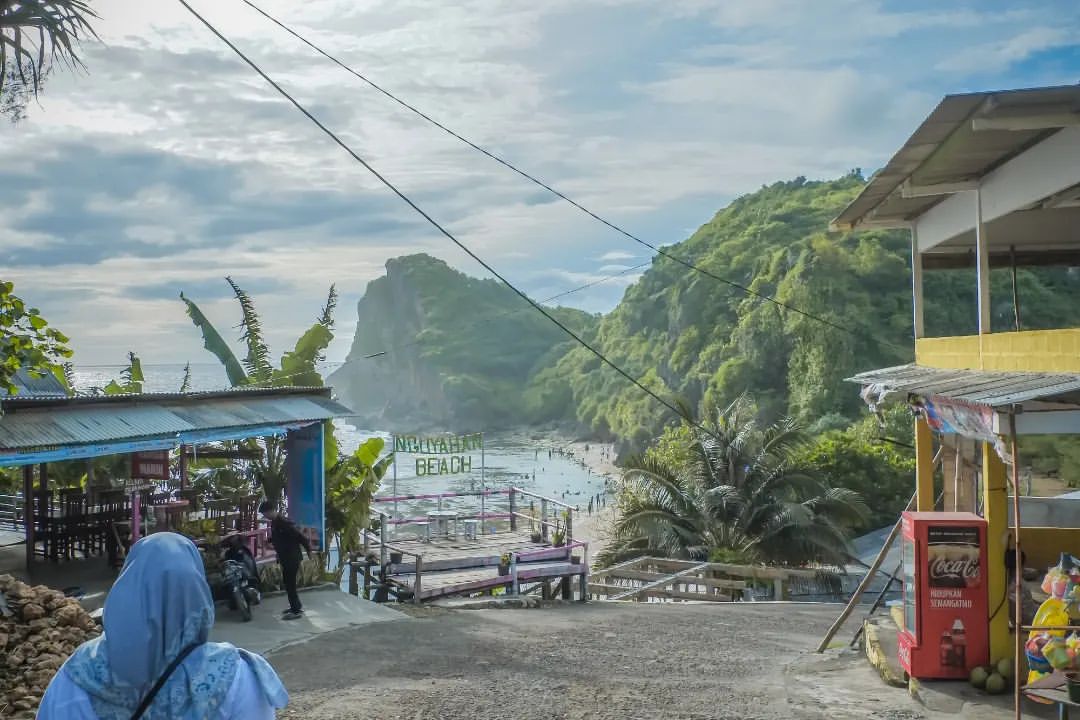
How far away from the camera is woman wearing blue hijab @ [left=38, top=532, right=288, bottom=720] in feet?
8.38

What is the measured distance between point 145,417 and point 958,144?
9.05 m

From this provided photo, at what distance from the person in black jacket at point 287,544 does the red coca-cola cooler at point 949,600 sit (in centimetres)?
694

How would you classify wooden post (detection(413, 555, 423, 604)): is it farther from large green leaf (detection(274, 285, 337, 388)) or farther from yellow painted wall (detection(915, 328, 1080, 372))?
yellow painted wall (detection(915, 328, 1080, 372))

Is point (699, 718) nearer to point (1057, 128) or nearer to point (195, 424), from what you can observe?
point (1057, 128)

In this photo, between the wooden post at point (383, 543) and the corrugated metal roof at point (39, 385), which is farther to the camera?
the wooden post at point (383, 543)

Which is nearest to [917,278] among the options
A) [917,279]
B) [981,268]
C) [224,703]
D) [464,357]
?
[917,279]

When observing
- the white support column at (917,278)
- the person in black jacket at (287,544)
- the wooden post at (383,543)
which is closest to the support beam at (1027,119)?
the white support column at (917,278)

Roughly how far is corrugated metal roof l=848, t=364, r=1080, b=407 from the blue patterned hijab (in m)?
5.24

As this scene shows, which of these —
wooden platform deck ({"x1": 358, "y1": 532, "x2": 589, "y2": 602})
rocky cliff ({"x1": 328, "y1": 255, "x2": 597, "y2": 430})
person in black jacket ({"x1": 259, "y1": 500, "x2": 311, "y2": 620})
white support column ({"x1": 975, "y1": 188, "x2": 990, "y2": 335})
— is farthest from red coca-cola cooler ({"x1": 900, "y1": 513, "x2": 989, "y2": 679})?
rocky cliff ({"x1": 328, "y1": 255, "x2": 597, "y2": 430})

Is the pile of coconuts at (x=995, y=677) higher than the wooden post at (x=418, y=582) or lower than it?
higher

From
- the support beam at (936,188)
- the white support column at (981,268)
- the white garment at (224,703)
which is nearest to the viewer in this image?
the white garment at (224,703)

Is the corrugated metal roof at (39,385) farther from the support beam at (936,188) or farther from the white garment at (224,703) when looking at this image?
the white garment at (224,703)

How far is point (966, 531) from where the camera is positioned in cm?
784

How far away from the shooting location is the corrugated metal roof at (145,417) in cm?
927
